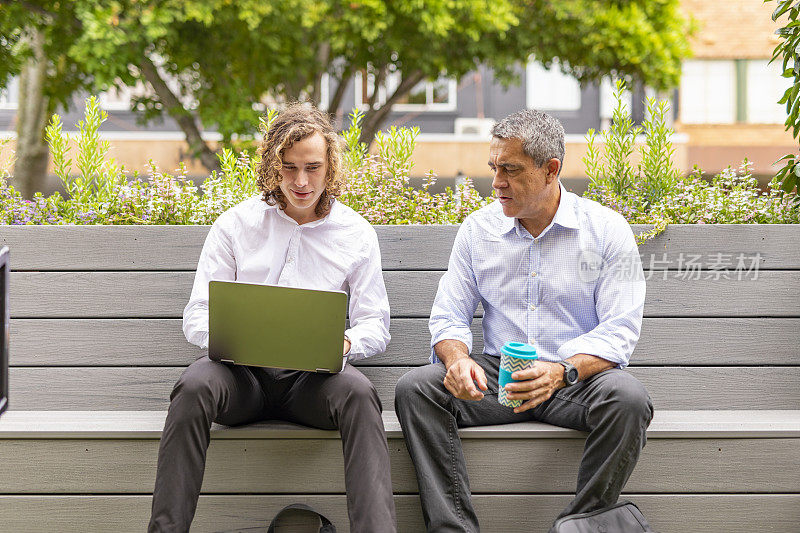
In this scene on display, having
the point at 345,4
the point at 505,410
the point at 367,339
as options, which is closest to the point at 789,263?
the point at 505,410

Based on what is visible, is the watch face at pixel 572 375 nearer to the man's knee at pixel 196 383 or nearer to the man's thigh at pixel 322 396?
the man's thigh at pixel 322 396

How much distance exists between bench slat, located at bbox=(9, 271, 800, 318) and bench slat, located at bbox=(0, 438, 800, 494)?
62 centimetres

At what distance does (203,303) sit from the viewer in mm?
2840

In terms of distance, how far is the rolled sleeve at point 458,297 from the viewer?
289 cm

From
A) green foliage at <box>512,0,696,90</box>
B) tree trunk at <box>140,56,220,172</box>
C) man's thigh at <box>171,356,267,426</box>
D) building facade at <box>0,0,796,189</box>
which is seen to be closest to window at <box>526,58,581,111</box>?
building facade at <box>0,0,796,189</box>

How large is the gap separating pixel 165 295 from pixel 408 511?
4.07 feet

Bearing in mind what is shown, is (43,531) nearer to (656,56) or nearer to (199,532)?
(199,532)

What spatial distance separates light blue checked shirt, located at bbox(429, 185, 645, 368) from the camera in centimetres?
282

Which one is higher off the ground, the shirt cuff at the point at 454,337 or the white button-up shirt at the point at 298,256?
the white button-up shirt at the point at 298,256

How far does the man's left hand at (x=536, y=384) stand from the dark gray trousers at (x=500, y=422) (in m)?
0.12

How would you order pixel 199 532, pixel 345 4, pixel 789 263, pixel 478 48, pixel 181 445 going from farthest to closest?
1. pixel 478 48
2. pixel 345 4
3. pixel 789 263
4. pixel 199 532
5. pixel 181 445

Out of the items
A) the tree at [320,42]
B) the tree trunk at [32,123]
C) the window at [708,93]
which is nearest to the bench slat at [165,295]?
the tree at [320,42]

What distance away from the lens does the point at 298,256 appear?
9.66ft

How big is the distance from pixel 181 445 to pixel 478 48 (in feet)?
24.4
